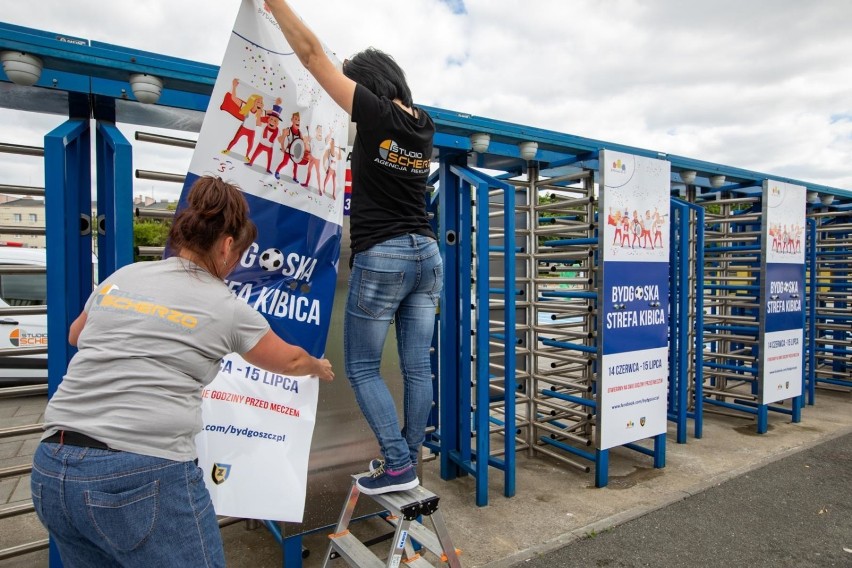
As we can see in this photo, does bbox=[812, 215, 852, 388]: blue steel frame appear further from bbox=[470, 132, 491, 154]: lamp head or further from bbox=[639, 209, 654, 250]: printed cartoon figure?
bbox=[470, 132, 491, 154]: lamp head

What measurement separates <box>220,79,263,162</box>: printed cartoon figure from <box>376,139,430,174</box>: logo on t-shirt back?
0.57 meters

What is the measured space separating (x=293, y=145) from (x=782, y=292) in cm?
561

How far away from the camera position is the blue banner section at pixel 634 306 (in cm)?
432

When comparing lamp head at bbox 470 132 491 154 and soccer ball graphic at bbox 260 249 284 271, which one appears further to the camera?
lamp head at bbox 470 132 491 154

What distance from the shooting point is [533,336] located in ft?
16.0

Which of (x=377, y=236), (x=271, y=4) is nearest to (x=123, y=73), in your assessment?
(x=271, y=4)

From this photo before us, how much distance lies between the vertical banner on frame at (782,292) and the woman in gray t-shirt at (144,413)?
5.71 meters

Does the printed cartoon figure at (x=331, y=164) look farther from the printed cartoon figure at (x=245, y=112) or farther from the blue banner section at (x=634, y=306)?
the blue banner section at (x=634, y=306)

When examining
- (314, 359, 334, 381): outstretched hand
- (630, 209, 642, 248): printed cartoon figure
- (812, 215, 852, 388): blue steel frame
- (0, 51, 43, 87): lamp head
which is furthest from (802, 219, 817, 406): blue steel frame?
(0, 51, 43, 87): lamp head

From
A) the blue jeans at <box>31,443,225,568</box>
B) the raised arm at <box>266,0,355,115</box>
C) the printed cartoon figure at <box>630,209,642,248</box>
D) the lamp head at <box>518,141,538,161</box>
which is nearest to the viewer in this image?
the blue jeans at <box>31,443,225,568</box>

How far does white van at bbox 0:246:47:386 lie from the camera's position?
6.12 metres

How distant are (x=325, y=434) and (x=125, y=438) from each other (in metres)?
1.63

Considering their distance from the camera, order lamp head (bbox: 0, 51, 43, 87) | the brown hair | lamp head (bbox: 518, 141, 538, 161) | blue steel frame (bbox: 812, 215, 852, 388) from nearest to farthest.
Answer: the brown hair → lamp head (bbox: 0, 51, 43, 87) → lamp head (bbox: 518, 141, 538, 161) → blue steel frame (bbox: 812, 215, 852, 388)

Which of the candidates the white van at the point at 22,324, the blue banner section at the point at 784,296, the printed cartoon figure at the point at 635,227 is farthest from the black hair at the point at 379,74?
the blue banner section at the point at 784,296
